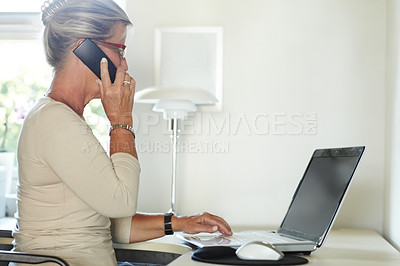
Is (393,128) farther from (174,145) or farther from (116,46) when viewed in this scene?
(116,46)

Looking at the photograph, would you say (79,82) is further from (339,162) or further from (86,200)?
(339,162)

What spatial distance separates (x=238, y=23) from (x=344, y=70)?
52 cm

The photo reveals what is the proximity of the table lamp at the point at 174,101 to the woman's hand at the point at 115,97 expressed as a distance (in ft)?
2.25

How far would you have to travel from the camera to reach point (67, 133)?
149 centimetres

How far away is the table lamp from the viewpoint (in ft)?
Result: 7.65

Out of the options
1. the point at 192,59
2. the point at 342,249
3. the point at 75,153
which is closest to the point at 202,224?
the point at 342,249

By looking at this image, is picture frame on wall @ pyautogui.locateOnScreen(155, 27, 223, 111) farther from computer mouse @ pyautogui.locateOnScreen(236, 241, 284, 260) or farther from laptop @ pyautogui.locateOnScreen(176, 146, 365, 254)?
computer mouse @ pyautogui.locateOnScreen(236, 241, 284, 260)

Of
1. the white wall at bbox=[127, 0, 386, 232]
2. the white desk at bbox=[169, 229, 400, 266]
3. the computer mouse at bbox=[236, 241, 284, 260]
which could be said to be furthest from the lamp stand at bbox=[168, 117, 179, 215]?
the computer mouse at bbox=[236, 241, 284, 260]

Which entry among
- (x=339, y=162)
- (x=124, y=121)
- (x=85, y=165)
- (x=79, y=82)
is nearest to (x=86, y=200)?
(x=85, y=165)

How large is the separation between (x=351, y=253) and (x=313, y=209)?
0.20 metres

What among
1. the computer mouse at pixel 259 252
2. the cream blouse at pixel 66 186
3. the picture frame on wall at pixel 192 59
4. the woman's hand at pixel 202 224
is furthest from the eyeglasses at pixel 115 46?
the picture frame on wall at pixel 192 59

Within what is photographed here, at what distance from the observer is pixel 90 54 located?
63.8 inches

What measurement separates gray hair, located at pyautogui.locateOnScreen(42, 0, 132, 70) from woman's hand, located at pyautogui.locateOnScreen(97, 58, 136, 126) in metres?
0.09

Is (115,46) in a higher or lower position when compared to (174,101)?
higher
